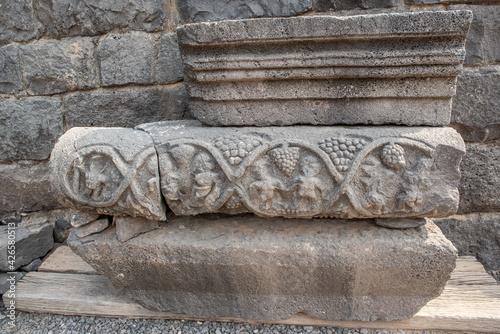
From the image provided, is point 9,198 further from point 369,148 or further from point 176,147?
point 369,148

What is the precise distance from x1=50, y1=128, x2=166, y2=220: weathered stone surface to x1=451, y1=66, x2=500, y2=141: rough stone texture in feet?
5.24

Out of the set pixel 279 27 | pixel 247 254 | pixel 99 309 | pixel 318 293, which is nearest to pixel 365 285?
pixel 318 293

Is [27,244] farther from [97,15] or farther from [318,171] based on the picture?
[318,171]

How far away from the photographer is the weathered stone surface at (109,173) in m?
1.20

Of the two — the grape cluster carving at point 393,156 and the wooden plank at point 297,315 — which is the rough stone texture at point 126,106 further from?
the grape cluster carving at point 393,156

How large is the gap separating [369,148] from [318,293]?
2.14ft

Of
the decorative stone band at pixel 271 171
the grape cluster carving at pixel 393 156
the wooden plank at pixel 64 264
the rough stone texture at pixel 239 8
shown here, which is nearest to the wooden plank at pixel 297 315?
the wooden plank at pixel 64 264

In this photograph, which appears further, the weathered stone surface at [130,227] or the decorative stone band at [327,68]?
the weathered stone surface at [130,227]

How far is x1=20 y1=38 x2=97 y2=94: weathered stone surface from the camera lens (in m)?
1.84

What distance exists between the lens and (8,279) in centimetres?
173

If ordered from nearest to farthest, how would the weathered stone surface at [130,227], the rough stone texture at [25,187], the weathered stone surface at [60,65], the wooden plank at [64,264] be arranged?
the weathered stone surface at [130,227]
the wooden plank at [64,264]
the weathered stone surface at [60,65]
the rough stone texture at [25,187]

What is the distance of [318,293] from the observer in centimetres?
134

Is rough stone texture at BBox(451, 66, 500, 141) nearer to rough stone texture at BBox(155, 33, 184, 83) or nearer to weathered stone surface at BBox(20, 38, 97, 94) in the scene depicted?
rough stone texture at BBox(155, 33, 184, 83)

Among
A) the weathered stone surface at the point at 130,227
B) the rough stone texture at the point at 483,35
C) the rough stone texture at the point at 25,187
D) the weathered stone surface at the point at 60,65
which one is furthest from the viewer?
the rough stone texture at the point at 25,187
